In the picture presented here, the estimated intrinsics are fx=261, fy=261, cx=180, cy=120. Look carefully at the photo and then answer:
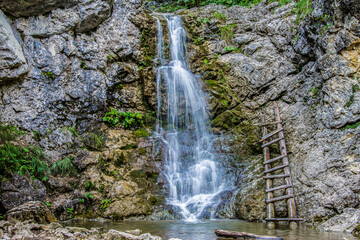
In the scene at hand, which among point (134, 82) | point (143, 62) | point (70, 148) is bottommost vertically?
point (70, 148)

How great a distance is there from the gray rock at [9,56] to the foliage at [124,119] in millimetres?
3386

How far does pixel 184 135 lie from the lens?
10.4 metres

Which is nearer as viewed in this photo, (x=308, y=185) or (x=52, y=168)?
(x=308, y=185)

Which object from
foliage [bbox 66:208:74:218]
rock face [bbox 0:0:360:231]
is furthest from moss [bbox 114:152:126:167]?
foliage [bbox 66:208:74:218]

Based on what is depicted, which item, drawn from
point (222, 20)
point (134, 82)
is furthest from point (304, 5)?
point (134, 82)

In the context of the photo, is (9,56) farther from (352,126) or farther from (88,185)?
(352,126)

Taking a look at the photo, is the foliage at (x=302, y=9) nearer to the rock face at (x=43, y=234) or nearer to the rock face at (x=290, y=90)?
the rock face at (x=290, y=90)

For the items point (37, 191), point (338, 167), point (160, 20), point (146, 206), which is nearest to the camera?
point (338, 167)

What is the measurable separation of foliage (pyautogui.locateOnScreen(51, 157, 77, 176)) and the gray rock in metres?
3.51

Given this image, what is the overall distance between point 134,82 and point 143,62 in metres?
1.08

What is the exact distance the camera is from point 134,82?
445 inches

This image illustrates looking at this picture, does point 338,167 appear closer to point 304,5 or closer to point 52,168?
point 304,5

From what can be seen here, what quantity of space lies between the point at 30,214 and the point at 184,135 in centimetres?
602

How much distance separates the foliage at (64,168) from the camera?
8.48 m
